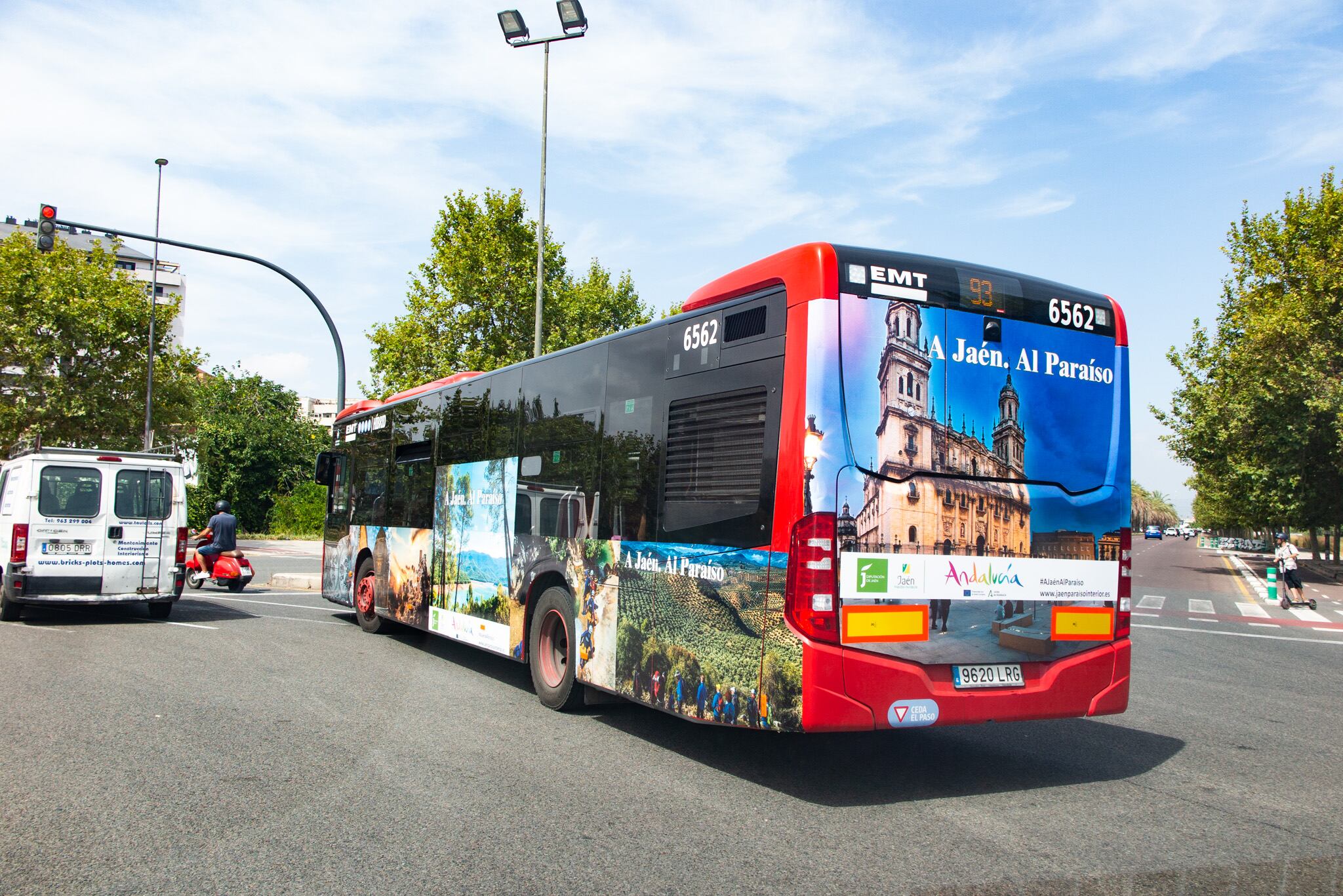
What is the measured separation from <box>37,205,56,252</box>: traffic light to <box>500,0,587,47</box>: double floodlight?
31.5ft

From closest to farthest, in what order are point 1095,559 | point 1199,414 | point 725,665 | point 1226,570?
1. point 725,665
2. point 1095,559
3. point 1199,414
4. point 1226,570

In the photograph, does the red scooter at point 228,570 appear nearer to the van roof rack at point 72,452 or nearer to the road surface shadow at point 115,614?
the road surface shadow at point 115,614

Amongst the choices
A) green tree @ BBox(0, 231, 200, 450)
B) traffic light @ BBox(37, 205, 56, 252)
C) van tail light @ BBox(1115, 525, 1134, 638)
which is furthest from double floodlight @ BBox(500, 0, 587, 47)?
green tree @ BBox(0, 231, 200, 450)

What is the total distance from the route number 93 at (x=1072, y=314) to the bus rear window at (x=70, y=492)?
12177mm

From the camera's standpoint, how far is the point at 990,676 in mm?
5887

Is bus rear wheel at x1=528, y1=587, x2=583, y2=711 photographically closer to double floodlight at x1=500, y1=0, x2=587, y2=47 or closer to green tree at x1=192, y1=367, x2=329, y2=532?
double floodlight at x1=500, y1=0, x2=587, y2=47

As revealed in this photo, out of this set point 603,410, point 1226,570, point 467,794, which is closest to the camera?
point 467,794

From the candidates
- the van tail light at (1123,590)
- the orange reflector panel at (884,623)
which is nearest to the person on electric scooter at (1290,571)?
the van tail light at (1123,590)

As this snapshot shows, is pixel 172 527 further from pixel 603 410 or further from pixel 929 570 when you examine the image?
pixel 929 570

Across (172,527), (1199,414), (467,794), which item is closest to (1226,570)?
(1199,414)

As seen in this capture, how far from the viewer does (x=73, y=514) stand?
1325 centimetres

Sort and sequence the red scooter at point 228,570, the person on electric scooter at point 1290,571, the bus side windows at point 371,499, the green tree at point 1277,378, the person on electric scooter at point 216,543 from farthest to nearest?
the green tree at point 1277,378
the person on electric scooter at point 1290,571
the person on electric scooter at point 216,543
the red scooter at point 228,570
the bus side windows at point 371,499

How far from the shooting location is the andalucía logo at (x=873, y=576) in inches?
215

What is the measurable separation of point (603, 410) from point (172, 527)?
891cm
